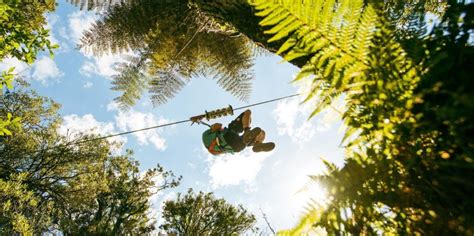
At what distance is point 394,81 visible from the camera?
529 mm

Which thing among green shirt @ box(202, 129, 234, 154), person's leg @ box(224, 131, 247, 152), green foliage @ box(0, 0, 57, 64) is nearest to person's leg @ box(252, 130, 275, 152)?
person's leg @ box(224, 131, 247, 152)

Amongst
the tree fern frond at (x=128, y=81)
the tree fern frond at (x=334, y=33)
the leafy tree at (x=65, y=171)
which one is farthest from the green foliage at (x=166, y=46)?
the leafy tree at (x=65, y=171)

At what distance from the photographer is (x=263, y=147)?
195 inches

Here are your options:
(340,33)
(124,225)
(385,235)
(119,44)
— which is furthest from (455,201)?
(124,225)

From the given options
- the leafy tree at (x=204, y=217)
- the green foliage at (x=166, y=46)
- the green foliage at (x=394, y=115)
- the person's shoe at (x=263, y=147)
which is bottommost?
the green foliage at (x=394, y=115)

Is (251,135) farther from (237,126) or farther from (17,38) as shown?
(17,38)

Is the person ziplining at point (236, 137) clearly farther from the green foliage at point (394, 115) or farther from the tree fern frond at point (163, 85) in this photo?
the green foliage at point (394, 115)

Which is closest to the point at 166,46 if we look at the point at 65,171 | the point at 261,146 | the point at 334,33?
the point at 261,146

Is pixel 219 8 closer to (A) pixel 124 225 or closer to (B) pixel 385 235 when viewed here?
A: (B) pixel 385 235

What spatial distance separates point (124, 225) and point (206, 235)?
4.50 metres

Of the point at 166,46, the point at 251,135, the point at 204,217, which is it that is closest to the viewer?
the point at 166,46

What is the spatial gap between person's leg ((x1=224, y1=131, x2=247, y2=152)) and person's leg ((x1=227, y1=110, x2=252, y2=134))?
0.07m

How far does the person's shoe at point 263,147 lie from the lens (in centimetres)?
491

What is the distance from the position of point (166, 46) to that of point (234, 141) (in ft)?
5.84
